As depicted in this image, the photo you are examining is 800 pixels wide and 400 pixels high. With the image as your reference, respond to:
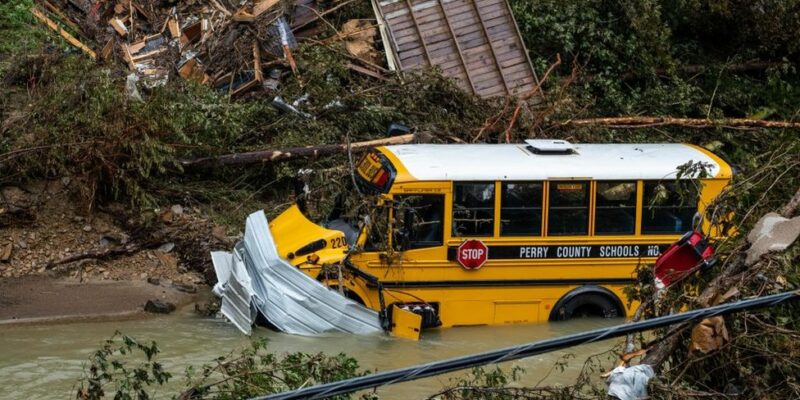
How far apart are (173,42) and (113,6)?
1.71 metres

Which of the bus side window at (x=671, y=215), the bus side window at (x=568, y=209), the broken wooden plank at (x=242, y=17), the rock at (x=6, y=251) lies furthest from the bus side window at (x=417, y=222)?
the broken wooden plank at (x=242, y=17)

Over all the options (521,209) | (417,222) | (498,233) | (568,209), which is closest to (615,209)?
(568,209)

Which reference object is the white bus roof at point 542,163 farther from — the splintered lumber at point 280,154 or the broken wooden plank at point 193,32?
the broken wooden plank at point 193,32

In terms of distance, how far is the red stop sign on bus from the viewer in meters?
11.5

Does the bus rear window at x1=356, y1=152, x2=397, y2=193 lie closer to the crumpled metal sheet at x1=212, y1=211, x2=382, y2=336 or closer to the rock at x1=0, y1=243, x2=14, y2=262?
the crumpled metal sheet at x1=212, y1=211, x2=382, y2=336

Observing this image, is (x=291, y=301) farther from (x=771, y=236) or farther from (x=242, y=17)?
(x=242, y=17)

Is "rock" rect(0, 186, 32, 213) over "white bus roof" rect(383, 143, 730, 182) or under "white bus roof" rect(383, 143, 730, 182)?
under

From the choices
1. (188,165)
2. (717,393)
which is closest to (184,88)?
(188,165)

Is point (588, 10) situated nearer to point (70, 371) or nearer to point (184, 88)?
point (184, 88)

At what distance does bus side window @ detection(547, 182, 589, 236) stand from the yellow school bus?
1 cm

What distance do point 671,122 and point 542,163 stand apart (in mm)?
4559

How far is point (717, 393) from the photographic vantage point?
21.2 feet

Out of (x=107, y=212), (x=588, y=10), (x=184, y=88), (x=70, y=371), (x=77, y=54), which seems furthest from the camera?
(x=588, y=10)

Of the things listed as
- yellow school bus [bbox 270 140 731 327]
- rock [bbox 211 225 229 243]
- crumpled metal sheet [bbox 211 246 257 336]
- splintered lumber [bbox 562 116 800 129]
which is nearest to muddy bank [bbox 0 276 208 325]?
rock [bbox 211 225 229 243]
